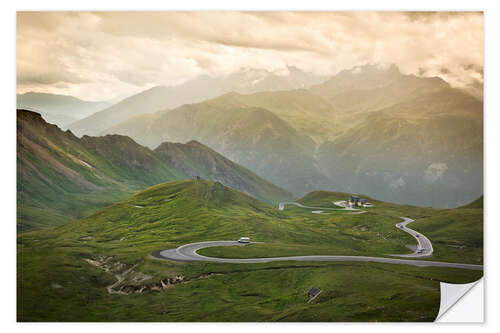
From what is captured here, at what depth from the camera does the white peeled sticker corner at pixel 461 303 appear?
45697 millimetres

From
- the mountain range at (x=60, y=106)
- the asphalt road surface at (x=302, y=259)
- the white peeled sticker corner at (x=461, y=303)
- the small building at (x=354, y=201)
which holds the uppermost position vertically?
the mountain range at (x=60, y=106)

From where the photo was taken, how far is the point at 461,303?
158 ft

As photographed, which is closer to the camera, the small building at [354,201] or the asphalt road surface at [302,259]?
the asphalt road surface at [302,259]

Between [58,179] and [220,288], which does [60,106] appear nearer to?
[220,288]

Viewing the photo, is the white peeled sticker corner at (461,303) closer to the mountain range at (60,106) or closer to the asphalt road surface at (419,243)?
the asphalt road surface at (419,243)

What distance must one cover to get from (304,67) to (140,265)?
167ft

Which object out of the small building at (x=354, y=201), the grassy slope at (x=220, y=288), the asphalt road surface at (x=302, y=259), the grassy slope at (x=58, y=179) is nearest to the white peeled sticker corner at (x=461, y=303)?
the grassy slope at (x=220, y=288)

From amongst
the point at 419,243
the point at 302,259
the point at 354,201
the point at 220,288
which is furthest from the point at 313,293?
the point at 354,201

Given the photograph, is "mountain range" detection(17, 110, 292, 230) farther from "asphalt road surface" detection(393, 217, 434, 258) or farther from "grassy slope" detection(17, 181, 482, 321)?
"asphalt road surface" detection(393, 217, 434, 258)

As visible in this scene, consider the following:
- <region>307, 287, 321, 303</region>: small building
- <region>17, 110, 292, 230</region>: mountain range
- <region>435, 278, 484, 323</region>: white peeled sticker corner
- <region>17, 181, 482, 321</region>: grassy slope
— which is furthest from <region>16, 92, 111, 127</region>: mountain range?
<region>435, 278, 484, 323</region>: white peeled sticker corner

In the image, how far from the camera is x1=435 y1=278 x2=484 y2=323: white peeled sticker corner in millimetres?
45697

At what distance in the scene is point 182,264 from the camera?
58719 mm
